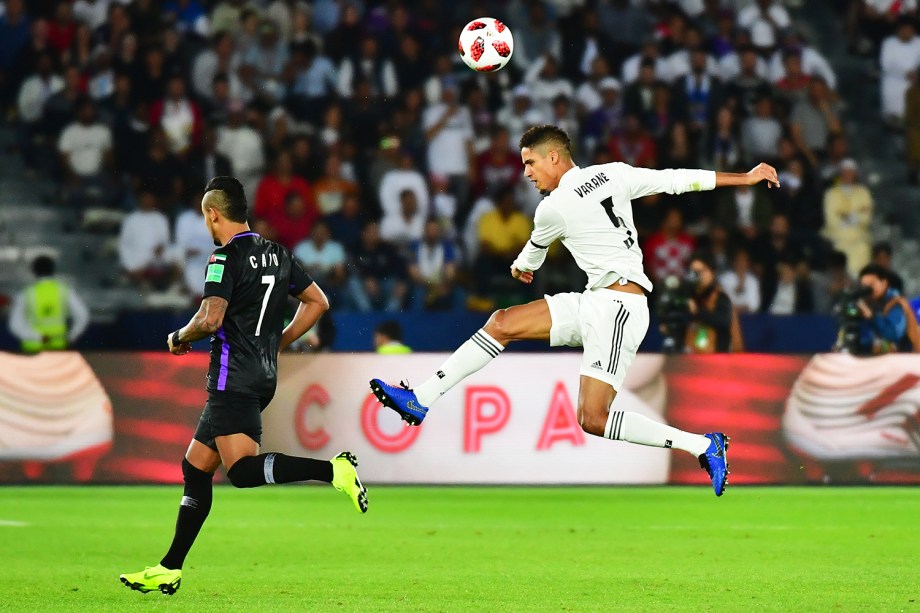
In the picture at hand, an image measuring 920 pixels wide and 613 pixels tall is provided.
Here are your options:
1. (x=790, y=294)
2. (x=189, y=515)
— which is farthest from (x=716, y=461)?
(x=790, y=294)

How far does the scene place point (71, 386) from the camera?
1344cm

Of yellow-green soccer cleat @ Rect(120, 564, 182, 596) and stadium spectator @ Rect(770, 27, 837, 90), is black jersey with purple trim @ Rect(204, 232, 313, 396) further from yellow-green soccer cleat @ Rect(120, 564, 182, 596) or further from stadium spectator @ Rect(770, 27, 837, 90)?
stadium spectator @ Rect(770, 27, 837, 90)

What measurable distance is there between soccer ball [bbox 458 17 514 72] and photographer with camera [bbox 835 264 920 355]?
5.50 m

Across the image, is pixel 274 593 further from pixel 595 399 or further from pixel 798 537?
pixel 798 537

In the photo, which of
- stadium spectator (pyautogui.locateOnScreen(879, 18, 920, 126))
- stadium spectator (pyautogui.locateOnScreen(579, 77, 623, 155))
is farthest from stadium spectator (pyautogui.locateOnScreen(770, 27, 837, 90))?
stadium spectator (pyautogui.locateOnScreen(579, 77, 623, 155))

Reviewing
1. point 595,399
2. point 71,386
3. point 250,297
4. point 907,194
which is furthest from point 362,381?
point 907,194

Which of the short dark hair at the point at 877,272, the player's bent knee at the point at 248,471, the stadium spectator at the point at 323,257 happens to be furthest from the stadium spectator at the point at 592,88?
the player's bent knee at the point at 248,471

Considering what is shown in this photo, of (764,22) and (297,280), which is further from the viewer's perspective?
(764,22)

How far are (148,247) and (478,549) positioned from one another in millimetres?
8310

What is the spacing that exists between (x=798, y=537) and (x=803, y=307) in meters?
6.81

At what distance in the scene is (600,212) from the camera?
820cm

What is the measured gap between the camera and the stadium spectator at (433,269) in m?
16.2

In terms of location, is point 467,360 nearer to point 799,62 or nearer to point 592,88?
point 592,88

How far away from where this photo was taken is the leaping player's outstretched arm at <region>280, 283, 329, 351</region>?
7.36m
